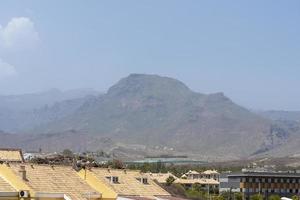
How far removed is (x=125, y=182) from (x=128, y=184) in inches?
8.8

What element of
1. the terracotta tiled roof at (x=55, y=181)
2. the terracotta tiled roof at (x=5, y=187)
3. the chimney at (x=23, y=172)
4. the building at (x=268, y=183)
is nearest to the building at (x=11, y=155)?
the terracotta tiled roof at (x=55, y=181)

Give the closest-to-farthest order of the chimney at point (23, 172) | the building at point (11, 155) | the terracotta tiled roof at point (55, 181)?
the chimney at point (23, 172)
the terracotta tiled roof at point (55, 181)
the building at point (11, 155)

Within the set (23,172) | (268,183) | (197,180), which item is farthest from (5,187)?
(197,180)

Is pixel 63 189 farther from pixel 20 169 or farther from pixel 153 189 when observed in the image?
pixel 153 189

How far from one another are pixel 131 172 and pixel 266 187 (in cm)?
9498

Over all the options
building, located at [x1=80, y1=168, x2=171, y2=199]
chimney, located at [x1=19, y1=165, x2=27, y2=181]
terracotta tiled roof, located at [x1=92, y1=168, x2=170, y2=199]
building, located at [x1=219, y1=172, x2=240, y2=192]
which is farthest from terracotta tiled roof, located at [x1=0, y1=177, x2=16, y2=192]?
building, located at [x1=219, y1=172, x2=240, y2=192]

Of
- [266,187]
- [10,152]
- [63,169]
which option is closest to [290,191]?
[266,187]

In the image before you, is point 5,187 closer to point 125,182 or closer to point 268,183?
point 125,182

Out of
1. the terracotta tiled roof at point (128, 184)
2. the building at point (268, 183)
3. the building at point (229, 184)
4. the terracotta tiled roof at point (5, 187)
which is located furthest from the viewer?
the building at point (229, 184)

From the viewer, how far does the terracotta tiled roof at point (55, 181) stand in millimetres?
→ 37562

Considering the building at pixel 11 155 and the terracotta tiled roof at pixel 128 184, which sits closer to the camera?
the terracotta tiled roof at pixel 128 184

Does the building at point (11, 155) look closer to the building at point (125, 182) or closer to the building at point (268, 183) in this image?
the building at point (125, 182)

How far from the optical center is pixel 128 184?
47.0 m

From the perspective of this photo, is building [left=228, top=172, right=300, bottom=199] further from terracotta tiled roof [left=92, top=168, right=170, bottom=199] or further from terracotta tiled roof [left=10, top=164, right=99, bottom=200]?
terracotta tiled roof [left=10, top=164, right=99, bottom=200]
